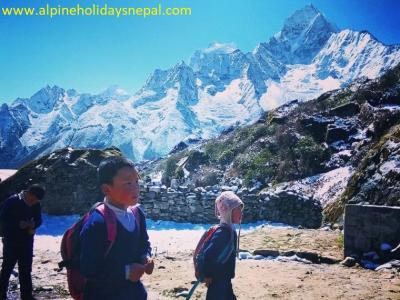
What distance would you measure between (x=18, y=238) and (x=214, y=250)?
305 cm

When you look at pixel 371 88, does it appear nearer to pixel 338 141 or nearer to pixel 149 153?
pixel 338 141

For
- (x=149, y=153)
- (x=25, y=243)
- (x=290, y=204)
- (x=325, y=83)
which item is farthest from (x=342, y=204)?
(x=325, y=83)

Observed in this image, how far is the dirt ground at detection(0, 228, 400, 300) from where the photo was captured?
5738 mm

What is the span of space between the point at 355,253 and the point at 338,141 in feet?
38.5

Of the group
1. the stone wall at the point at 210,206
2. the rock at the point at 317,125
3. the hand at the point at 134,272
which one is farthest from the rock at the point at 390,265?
the rock at the point at 317,125

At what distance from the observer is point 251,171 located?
1881cm

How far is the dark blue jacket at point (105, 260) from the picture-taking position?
101 inches

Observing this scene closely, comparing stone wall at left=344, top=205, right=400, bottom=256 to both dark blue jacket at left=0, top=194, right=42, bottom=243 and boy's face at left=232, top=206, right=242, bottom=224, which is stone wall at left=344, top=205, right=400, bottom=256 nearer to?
boy's face at left=232, top=206, right=242, bottom=224

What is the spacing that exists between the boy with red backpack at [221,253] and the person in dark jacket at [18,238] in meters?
2.77

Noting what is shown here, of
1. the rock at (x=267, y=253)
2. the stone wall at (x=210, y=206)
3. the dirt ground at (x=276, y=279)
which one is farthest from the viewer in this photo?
the stone wall at (x=210, y=206)

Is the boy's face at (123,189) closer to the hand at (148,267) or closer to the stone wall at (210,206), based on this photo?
the hand at (148,267)

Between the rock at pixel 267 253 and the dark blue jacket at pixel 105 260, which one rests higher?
the dark blue jacket at pixel 105 260

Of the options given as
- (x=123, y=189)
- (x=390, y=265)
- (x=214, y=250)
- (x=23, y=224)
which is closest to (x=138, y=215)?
(x=123, y=189)

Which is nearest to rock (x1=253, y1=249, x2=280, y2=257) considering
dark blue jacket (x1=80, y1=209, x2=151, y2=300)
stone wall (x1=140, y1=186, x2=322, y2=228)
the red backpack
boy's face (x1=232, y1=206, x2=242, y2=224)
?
stone wall (x1=140, y1=186, x2=322, y2=228)
